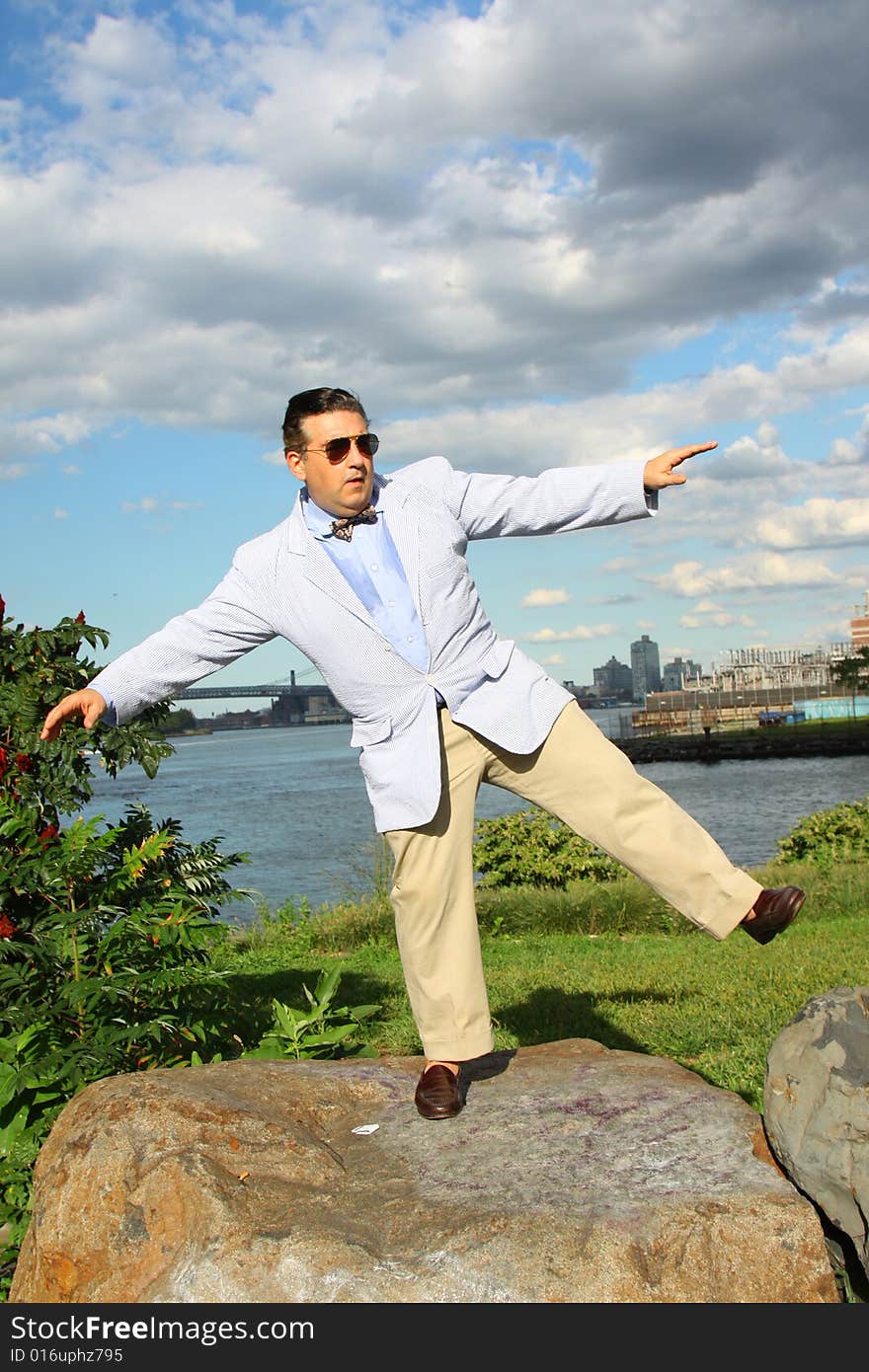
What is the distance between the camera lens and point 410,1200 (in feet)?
10.4

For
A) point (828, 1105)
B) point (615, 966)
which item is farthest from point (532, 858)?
point (828, 1105)

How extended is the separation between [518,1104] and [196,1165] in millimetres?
1136

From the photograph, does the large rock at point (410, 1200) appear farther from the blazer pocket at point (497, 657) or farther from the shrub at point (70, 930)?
the blazer pocket at point (497, 657)

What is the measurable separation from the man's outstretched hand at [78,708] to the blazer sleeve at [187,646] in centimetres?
4

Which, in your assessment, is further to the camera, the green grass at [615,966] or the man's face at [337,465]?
the green grass at [615,966]

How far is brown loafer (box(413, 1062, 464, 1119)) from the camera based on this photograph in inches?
148

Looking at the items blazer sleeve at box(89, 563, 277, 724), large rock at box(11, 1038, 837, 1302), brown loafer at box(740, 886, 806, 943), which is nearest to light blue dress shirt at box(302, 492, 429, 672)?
blazer sleeve at box(89, 563, 277, 724)

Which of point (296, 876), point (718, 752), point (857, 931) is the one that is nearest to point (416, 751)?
point (857, 931)

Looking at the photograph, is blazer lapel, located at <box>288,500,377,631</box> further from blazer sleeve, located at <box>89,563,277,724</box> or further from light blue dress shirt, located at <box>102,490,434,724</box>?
blazer sleeve, located at <box>89,563,277,724</box>

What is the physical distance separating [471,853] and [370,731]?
52cm

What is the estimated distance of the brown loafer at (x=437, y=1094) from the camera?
3.76 metres

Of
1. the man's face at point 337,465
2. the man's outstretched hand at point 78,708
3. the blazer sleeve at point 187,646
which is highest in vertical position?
the man's face at point 337,465

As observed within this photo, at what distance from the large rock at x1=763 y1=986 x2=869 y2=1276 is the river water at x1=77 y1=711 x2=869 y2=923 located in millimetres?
2876

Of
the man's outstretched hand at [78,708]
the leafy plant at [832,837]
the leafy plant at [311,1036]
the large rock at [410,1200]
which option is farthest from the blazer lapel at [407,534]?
the leafy plant at [832,837]
